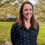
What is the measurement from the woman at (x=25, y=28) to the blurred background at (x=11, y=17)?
Answer: 834 millimetres

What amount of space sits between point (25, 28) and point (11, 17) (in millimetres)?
943

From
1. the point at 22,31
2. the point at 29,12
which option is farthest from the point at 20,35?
the point at 29,12

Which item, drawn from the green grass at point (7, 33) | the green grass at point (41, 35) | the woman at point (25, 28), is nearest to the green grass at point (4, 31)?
the green grass at point (7, 33)

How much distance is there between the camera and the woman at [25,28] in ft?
3.04

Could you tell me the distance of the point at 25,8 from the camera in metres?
0.95

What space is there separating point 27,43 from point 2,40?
1003mm

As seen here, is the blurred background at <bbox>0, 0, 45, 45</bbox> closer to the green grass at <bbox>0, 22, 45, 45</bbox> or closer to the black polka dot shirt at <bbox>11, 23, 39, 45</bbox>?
the green grass at <bbox>0, 22, 45, 45</bbox>

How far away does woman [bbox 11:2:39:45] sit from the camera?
0.93 metres

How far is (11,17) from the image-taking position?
6.09 ft

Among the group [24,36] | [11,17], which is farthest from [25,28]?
[11,17]

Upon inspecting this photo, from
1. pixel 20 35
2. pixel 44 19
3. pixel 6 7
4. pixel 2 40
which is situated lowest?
pixel 2 40

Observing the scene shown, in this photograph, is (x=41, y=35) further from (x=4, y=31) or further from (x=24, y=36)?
(x=24, y=36)

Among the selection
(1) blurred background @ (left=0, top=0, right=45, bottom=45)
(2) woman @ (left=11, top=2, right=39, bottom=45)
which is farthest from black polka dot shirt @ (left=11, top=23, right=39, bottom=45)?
(1) blurred background @ (left=0, top=0, right=45, bottom=45)

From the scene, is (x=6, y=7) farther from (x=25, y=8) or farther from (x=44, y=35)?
(x=25, y=8)
